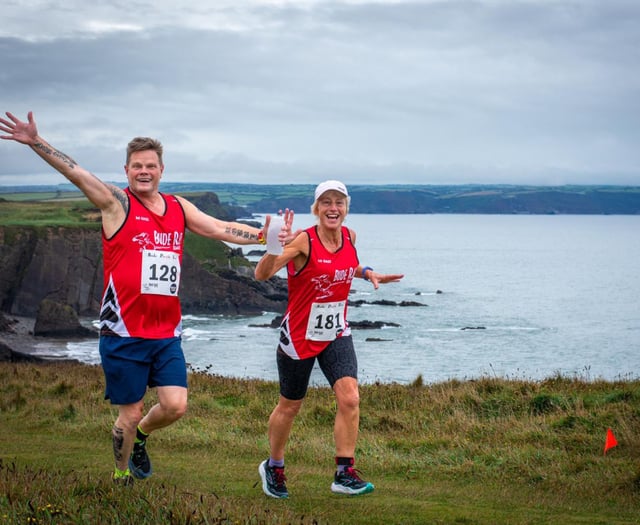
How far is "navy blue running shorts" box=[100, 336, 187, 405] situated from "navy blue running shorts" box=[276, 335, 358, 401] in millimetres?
930

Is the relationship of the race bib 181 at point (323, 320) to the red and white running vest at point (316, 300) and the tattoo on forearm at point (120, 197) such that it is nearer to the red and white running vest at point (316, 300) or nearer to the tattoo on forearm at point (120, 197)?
the red and white running vest at point (316, 300)

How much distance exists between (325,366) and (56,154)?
2.91 meters

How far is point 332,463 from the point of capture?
9898mm

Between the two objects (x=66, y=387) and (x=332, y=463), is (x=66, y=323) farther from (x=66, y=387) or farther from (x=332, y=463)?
(x=332, y=463)

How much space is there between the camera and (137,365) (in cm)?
726

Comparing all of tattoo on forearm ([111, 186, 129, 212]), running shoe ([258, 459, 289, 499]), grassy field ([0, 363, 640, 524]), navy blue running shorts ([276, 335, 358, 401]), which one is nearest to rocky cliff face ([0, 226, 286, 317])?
grassy field ([0, 363, 640, 524])

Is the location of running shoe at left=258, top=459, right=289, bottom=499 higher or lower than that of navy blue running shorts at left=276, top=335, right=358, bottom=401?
lower

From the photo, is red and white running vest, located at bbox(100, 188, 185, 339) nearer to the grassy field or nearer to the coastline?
the grassy field

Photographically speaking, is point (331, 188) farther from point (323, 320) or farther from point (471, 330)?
point (471, 330)

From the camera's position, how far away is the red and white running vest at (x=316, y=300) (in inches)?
299

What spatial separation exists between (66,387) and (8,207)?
98783 mm

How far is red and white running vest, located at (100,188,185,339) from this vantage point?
704 cm

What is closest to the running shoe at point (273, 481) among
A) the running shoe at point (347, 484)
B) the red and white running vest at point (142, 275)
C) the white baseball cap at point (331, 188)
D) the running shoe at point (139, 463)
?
the running shoe at point (347, 484)

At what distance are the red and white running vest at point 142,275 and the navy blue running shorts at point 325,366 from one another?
1108 millimetres
